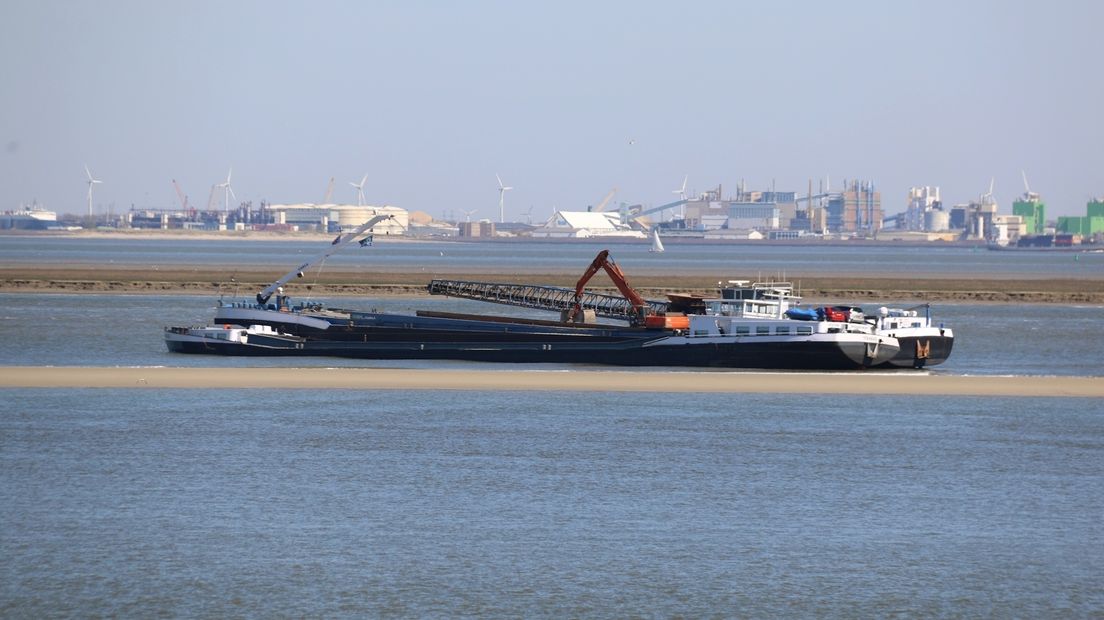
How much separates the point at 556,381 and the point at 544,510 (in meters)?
31.4

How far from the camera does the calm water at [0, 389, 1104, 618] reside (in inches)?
1300

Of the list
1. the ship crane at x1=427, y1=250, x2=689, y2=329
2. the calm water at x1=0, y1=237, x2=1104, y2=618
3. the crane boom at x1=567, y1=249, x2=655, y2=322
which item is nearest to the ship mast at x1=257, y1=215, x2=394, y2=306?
the ship crane at x1=427, y1=250, x2=689, y2=329

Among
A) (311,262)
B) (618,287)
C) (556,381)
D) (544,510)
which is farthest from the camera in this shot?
(311,262)

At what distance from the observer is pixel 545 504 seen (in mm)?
42250

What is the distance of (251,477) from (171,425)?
1157 cm

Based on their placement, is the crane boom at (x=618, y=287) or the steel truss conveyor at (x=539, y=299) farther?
the steel truss conveyor at (x=539, y=299)

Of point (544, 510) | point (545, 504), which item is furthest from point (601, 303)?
point (544, 510)

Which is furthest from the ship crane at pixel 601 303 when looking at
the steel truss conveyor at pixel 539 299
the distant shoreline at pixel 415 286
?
the distant shoreline at pixel 415 286

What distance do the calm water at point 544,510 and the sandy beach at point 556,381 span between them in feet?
21.7

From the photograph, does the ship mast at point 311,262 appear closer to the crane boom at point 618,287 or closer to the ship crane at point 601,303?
the ship crane at point 601,303

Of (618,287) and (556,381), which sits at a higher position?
(618,287)

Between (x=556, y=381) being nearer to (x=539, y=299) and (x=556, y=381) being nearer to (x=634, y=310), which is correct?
(x=634, y=310)

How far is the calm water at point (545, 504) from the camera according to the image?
33.1 meters

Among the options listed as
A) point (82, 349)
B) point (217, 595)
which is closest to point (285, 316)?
point (82, 349)
